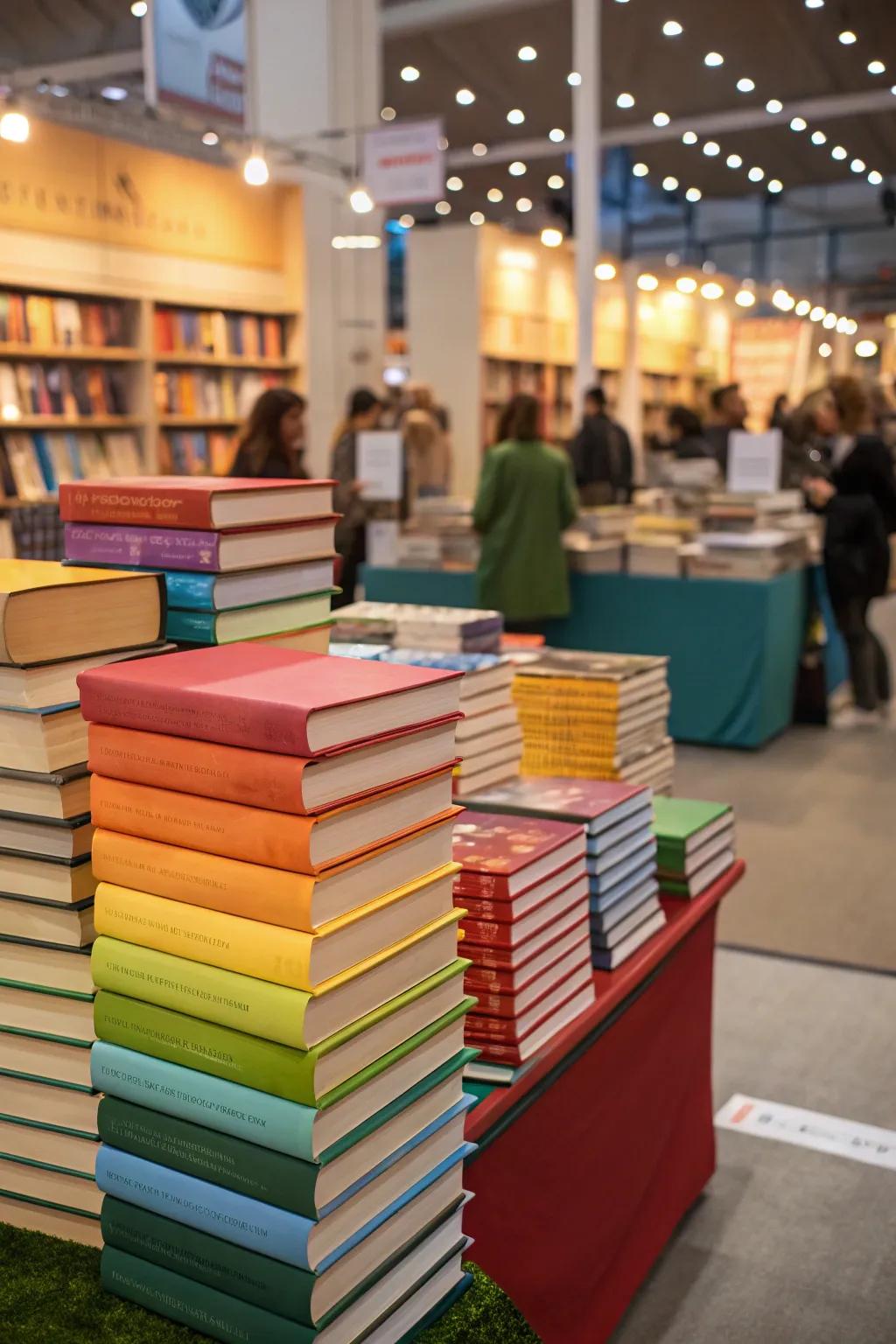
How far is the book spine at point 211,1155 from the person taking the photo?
101cm

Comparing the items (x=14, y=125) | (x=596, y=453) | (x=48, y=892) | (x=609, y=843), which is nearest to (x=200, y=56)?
(x=14, y=125)

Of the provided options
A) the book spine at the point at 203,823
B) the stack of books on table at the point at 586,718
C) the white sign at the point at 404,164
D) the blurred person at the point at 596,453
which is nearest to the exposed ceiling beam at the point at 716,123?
the blurred person at the point at 596,453

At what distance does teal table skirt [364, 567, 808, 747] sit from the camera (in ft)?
19.9

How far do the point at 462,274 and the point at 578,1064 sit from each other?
31.8ft

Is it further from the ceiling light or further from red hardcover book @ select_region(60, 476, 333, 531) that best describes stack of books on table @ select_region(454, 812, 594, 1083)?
the ceiling light

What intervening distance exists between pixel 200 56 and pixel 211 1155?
758cm

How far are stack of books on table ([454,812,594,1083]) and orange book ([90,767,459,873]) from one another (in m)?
0.40

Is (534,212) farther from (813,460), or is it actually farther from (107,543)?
(107,543)

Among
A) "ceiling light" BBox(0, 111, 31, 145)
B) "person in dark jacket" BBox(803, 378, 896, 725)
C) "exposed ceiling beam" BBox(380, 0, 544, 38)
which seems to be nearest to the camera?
"ceiling light" BBox(0, 111, 31, 145)

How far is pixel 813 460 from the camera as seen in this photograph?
7859 millimetres

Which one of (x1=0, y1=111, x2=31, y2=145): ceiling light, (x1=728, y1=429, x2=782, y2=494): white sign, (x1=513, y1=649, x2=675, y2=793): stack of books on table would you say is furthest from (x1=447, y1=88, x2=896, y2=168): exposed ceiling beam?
(x1=513, y1=649, x2=675, y2=793): stack of books on table

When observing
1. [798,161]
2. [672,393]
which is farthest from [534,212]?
[672,393]

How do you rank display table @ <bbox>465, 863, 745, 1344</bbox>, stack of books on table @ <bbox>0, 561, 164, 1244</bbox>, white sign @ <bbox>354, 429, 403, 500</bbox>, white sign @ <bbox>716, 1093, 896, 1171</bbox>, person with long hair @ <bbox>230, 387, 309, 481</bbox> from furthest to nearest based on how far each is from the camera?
white sign @ <bbox>354, 429, 403, 500</bbox> → person with long hair @ <bbox>230, 387, 309, 481</bbox> → white sign @ <bbox>716, 1093, 896, 1171</bbox> → display table @ <bbox>465, 863, 745, 1344</bbox> → stack of books on table @ <bbox>0, 561, 164, 1244</bbox>

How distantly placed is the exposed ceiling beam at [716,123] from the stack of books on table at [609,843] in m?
13.3
